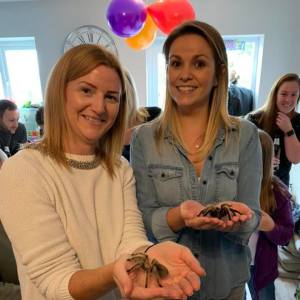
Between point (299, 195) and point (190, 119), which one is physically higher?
point (190, 119)

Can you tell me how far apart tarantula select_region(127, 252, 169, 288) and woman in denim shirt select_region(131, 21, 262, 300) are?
0.78 ft

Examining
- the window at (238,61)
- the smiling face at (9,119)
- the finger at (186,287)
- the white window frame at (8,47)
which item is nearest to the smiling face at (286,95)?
the window at (238,61)

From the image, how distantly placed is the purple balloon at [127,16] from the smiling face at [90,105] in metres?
1.75

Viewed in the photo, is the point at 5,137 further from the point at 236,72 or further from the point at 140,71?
the point at 236,72

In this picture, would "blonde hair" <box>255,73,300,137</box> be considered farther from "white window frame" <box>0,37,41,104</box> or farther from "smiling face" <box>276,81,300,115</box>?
"white window frame" <box>0,37,41,104</box>

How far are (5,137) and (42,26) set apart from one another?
1.67 metres

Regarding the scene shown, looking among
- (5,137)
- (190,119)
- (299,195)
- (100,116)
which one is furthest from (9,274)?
(299,195)

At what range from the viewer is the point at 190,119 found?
103 cm

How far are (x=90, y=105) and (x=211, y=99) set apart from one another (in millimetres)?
473

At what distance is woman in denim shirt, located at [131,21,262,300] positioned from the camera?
3.09 feet

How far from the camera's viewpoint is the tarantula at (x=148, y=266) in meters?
0.65

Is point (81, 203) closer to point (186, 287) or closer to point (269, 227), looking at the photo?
point (186, 287)

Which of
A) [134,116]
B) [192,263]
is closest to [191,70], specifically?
[192,263]

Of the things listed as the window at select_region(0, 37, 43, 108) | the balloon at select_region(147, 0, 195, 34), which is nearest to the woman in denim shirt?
the balloon at select_region(147, 0, 195, 34)
